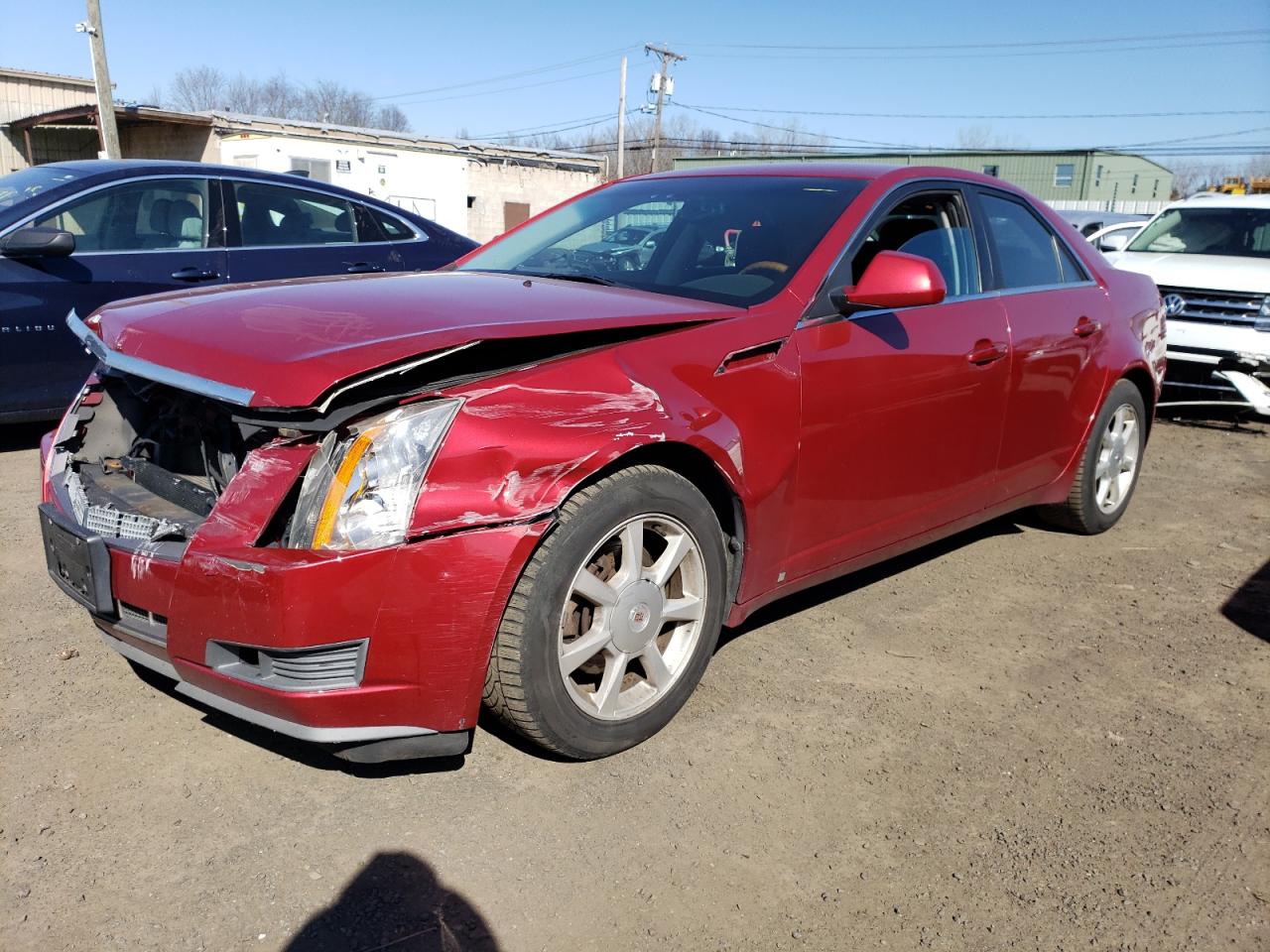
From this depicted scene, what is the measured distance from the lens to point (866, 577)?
171 inches

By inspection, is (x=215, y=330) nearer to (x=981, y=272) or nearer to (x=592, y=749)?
(x=592, y=749)

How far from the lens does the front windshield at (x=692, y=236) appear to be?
10.8 feet

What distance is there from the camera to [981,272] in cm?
393

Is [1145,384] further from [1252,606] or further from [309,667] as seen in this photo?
[309,667]

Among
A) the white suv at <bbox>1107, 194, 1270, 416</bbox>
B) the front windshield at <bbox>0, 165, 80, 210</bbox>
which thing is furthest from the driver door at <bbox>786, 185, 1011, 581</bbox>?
the white suv at <bbox>1107, 194, 1270, 416</bbox>

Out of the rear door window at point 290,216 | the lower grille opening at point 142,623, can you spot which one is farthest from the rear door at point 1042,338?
the rear door window at point 290,216

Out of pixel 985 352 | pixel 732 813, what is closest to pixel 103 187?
pixel 985 352

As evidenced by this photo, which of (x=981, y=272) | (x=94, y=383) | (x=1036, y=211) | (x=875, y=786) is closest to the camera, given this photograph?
(x=875, y=786)

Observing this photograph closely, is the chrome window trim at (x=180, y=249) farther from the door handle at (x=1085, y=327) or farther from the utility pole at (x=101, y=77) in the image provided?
the utility pole at (x=101, y=77)

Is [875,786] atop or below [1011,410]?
below

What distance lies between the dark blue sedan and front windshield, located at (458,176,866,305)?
2.02 meters

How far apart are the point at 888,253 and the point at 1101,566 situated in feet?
7.44

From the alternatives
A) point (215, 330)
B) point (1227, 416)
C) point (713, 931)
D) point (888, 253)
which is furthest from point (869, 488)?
point (1227, 416)

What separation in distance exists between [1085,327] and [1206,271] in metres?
4.74
